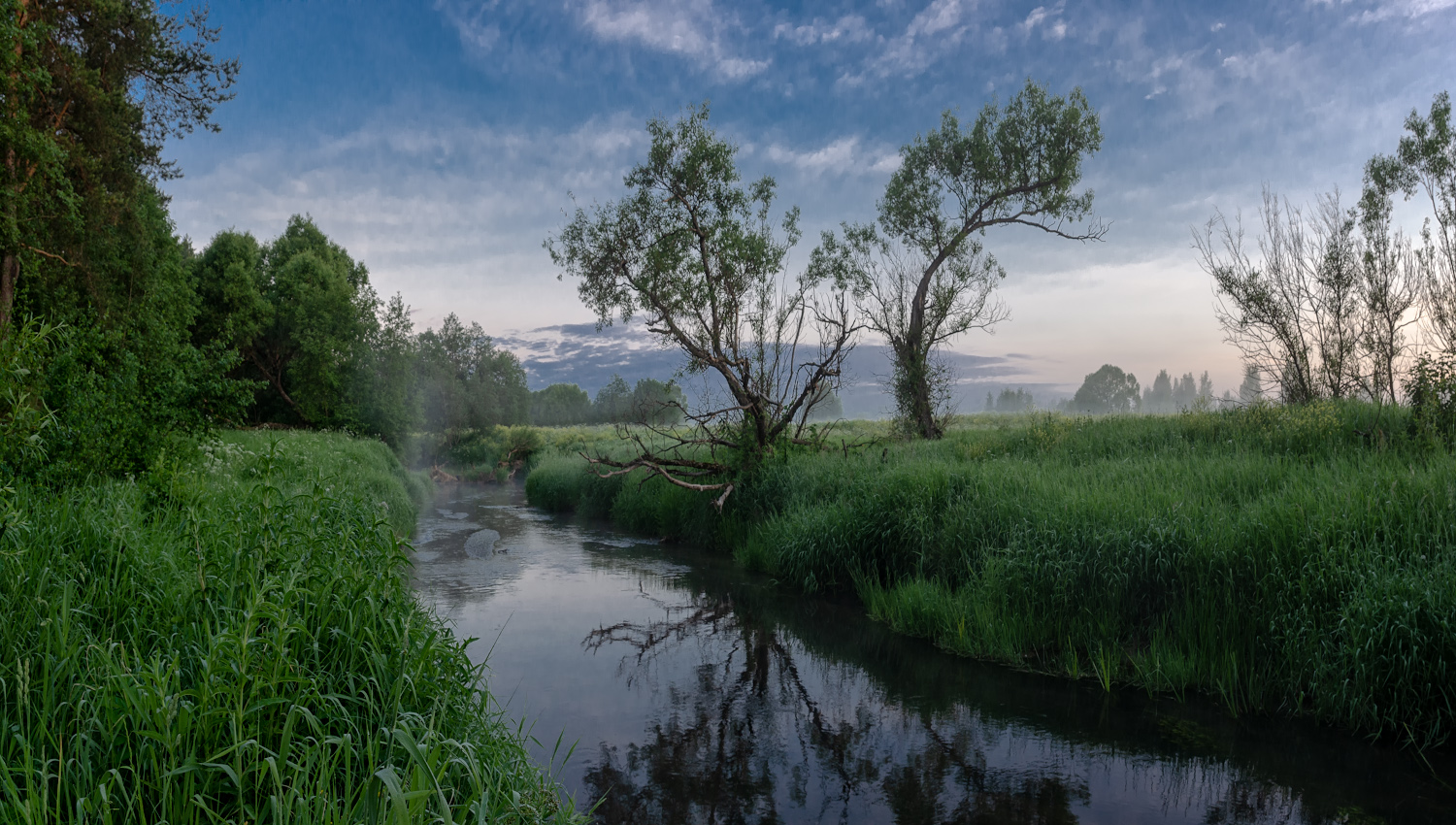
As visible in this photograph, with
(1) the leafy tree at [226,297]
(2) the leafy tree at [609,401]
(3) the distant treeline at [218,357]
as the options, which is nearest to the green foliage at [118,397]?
(3) the distant treeline at [218,357]

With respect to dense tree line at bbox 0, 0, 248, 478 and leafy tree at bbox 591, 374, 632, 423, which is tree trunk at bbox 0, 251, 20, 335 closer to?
dense tree line at bbox 0, 0, 248, 478

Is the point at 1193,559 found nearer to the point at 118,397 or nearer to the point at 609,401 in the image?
the point at 118,397

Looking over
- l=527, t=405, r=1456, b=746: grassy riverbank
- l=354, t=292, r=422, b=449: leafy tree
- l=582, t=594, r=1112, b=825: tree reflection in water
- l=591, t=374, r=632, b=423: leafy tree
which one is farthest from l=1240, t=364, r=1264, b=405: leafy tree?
l=591, t=374, r=632, b=423: leafy tree

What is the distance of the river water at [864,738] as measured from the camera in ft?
14.9

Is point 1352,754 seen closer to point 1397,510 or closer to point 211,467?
point 1397,510

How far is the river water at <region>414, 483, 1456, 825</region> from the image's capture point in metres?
4.54

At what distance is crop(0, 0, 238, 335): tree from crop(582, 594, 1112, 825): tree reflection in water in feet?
51.4

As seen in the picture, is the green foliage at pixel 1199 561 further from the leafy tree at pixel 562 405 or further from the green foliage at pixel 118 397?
the leafy tree at pixel 562 405

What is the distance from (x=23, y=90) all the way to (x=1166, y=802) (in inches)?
798

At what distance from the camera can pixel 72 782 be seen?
8.66 feet

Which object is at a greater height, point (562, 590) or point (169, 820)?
point (169, 820)

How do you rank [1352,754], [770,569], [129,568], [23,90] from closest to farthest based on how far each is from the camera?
[129,568]
[1352,754]
[770,569]
[23,90]

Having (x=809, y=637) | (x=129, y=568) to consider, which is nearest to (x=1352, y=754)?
(x=809, y=637)

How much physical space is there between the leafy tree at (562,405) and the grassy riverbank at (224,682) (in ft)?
310
